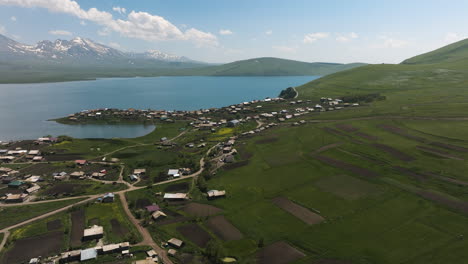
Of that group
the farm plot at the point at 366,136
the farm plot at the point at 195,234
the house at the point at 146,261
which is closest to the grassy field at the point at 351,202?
the farm plot at the point at 366,136

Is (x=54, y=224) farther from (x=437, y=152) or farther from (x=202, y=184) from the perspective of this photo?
(x=437, y=152)

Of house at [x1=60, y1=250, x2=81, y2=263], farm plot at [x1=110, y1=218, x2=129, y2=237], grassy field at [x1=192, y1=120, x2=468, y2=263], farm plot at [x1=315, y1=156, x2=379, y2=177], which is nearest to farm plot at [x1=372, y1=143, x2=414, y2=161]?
grassy field at [x1=192, y1=120, x2=468, y2=263]

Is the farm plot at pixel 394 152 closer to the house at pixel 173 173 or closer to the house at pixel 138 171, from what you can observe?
the house at pixel 173 173

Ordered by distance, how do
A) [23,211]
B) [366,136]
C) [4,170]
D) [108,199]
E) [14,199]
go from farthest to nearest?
[366,136] → [4,170] → [14,199] → [108,199] → [23,211]

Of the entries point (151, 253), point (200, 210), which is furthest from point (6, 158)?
point (151, 253)

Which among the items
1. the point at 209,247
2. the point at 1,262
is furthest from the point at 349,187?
the point at 1,262

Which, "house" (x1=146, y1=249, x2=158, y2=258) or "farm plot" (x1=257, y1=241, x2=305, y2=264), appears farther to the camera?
"house" (x1=146, y1=249, x2=158, y2=258)

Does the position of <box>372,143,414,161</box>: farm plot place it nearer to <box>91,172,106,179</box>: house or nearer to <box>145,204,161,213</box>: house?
<box>145,204,161,213</box>: house
